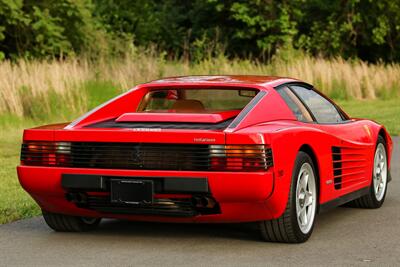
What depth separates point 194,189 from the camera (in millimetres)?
6727

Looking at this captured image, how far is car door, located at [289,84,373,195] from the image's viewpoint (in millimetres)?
8047

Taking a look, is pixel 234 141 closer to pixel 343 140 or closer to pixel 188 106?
pixel 188 106

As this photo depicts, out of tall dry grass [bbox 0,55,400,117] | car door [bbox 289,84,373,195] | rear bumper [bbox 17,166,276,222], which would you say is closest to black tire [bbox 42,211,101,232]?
rear bumper [bbox 17,166,276,222]

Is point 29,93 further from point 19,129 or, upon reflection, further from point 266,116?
point 266,116

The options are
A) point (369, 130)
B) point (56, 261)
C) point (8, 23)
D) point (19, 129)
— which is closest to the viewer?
point (56, 261)

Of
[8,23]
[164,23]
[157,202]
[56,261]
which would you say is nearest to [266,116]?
[157,202]

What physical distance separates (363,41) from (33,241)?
43589 mm

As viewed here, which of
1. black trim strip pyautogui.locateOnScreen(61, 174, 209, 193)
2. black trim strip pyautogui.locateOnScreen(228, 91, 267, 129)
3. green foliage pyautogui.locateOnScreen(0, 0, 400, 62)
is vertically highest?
black trim strip pyautogui.locateOnScreen(228, 91, 267, 129)

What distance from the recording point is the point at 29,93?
65.7ft

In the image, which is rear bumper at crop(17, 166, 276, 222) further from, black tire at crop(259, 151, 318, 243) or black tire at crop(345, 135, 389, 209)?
black tire at crop(345, 135, 389, 209)

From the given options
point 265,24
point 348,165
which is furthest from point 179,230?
point 265,24

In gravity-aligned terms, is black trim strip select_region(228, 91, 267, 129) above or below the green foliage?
above

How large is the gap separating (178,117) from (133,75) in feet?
57.2

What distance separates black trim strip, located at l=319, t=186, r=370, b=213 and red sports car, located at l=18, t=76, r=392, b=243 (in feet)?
0.08
